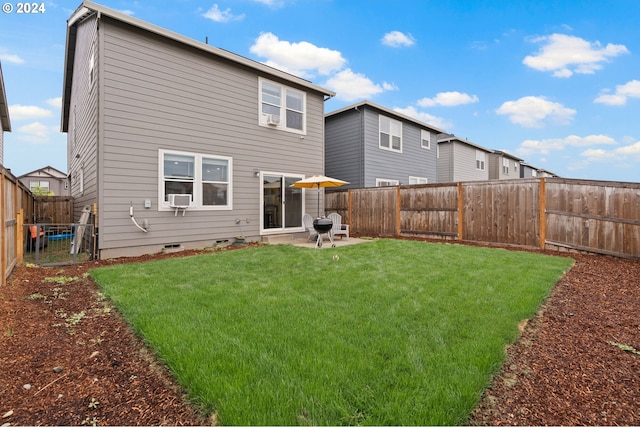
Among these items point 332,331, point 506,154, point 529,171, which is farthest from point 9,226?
point 529,171

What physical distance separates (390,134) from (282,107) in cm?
656

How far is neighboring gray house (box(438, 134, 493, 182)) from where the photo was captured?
20.2 metres

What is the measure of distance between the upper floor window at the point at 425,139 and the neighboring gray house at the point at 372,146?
0.14m

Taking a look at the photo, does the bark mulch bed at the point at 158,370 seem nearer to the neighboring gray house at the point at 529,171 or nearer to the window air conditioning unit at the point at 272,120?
the window air conditioning unit at the point at 272,120

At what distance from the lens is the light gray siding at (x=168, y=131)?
7.02 m

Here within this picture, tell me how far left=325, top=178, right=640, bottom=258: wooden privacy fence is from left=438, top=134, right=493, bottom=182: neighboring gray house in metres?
10.8

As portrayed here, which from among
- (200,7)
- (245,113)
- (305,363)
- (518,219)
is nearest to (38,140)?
(200,7)

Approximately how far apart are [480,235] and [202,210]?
7.98 metres

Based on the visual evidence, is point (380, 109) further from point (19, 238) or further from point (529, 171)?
point (529, 171)

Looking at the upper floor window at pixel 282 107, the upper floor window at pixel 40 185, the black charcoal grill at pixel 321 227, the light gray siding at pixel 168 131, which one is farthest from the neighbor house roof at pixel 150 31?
the upper floor window at pixel 40 185

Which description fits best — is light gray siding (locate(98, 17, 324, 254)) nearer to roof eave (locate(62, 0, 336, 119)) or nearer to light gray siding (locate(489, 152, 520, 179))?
roof eave (locate(62, 0, 336, 119))

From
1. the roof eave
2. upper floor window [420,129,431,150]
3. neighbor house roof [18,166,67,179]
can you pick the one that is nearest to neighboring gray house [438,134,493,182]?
upper floor window [420,129,431,150]

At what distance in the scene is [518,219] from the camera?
27.2ft

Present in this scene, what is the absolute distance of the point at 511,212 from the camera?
8.43 metres
